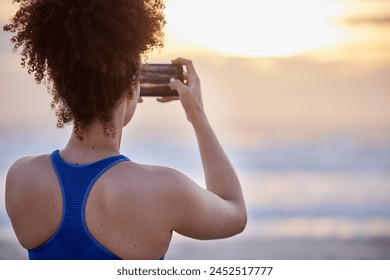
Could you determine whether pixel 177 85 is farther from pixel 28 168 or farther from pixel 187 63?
pixel 28 168

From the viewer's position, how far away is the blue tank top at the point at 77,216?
1453 millimetres

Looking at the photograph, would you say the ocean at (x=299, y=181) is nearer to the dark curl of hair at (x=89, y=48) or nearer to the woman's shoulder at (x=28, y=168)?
the woman's shoulder at (x=28, y=168)

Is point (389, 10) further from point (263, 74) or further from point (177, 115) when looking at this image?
point (177, 115)

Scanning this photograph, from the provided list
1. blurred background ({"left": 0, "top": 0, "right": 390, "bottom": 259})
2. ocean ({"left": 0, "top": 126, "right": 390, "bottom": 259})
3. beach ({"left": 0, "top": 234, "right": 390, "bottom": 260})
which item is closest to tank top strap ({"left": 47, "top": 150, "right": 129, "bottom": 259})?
blurred background ({"left": 0, "top": 0, "right": 390, "bottom": 259})

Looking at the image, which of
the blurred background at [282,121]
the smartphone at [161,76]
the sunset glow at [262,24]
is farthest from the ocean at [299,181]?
the smartphone at [161,76]

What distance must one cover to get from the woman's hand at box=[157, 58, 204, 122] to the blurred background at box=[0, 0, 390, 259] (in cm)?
88

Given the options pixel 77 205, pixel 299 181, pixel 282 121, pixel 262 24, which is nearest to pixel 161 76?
pixel 77 205

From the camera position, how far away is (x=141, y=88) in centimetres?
170

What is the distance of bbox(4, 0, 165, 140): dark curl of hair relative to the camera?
1.46 m

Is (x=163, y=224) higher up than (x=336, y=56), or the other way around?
(x=336, y=56)
